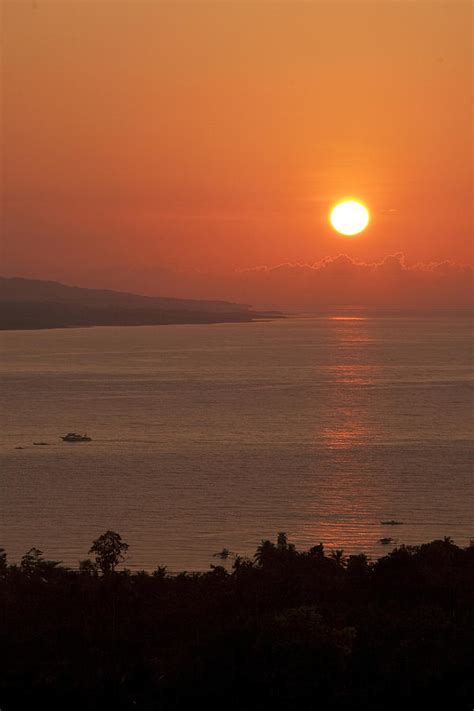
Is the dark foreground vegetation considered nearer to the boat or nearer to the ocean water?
the ocean water

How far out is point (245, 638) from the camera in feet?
87.7

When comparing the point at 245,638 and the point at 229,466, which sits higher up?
the point at 229,466

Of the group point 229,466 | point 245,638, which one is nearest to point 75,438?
point 229,466

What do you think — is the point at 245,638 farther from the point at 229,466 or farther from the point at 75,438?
the point at 75,438

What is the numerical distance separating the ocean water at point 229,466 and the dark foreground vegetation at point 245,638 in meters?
17.4

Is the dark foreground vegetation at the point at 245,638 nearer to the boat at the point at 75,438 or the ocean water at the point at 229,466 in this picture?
the ocean water at the point at 229,466

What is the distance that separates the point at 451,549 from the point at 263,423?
66.2m

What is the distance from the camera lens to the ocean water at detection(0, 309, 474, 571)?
190 ft

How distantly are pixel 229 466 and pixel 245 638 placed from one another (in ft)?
172

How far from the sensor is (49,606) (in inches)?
1224

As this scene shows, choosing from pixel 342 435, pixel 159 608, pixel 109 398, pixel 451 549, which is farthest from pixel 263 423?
pixel 159 608

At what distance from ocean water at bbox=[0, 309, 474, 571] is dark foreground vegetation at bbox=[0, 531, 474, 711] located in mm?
17415

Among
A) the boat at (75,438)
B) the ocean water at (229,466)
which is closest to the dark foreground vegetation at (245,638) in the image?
the ocean water at (229,466)

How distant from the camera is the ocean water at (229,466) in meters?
57.8
